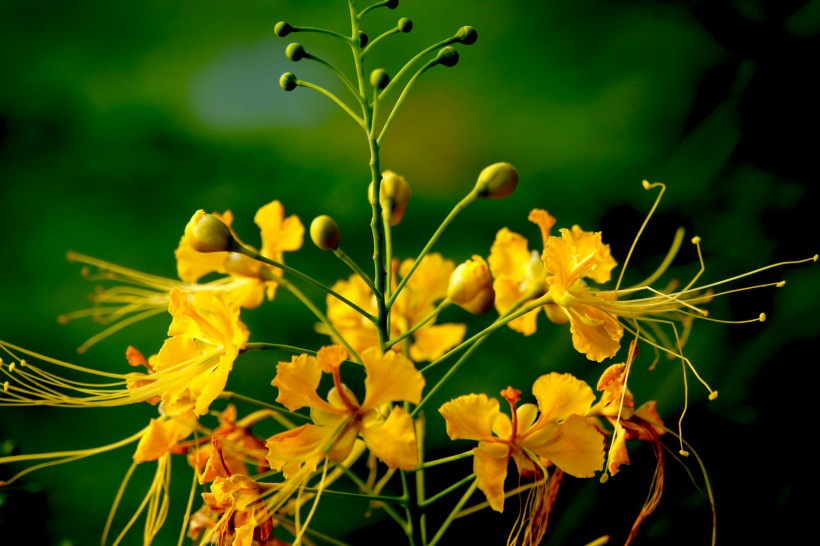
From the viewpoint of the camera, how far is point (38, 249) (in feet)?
5.87

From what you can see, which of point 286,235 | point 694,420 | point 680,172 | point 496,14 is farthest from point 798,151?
point 286,235

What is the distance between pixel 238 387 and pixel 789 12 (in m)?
1.43

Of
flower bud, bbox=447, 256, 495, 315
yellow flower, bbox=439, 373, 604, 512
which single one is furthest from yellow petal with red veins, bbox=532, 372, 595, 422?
flower bud, bbox=447, 256, 495, 315

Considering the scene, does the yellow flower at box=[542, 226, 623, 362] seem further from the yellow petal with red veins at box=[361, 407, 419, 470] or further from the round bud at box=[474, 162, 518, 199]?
the yellow petal with red veins at box=[361, 407, 419, 470]

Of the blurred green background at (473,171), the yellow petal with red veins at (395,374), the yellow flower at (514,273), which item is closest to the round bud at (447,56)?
the yellow flower at (514,273)

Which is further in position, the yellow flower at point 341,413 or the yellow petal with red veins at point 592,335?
the yellow petal with red veins at point 592,335

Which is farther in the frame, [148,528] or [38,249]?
[38,249]

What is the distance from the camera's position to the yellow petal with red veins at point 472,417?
0.70 meters

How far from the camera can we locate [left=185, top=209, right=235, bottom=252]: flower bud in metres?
0.78

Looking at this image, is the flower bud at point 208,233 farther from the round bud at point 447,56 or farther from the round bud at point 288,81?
the round bud at point 447,56

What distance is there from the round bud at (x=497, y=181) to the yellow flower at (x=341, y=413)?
0.84 ft

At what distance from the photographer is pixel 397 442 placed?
2.17 ft

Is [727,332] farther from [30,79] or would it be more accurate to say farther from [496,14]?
[30,79]

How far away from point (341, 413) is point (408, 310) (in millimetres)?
303
